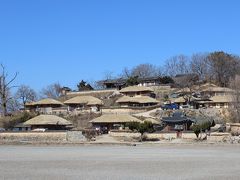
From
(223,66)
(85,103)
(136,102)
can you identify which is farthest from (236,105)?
(223,66)

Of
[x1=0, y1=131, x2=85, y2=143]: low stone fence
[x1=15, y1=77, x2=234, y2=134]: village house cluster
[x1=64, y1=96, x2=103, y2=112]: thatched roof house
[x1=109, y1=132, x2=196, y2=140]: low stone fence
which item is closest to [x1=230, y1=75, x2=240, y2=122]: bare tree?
[x1=15, y1=77, x2=234, y2=134]: village house cluster

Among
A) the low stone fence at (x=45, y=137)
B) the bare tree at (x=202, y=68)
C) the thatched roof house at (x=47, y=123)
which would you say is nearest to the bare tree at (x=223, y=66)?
the bare tree at (x=202, y=68)

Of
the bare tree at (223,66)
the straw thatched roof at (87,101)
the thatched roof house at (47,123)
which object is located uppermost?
the bare tree at (223,66)

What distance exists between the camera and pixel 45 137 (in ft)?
184

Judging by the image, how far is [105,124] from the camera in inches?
2490

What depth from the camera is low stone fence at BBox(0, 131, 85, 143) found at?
180 feet

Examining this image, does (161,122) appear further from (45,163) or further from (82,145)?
(45,163)

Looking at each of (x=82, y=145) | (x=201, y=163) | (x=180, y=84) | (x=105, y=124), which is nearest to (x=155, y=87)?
(x=180, y=84)

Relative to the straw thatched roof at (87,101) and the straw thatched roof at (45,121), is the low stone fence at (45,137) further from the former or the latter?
the straw thatched roof at (87,101)

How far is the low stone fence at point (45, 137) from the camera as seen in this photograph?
54.8 m

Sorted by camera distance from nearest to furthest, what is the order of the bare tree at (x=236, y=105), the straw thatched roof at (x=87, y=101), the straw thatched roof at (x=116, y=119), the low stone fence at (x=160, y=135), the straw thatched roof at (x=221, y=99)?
1. the low stone fence at (x=160, y=135)
2. the straw thatched roof at (x=116, y=119)
3. the bare tree at (x=236, y=105)
4. the straw thatched roof at (x=221, y=99)
5. the straw thatched roof at (x=87, y=101)

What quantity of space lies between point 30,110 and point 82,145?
119ft

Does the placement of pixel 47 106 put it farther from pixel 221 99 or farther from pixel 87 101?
pixel 221 99

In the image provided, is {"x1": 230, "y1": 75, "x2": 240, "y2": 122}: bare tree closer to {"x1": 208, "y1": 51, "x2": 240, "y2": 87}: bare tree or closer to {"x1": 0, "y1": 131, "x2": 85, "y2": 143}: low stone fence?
{"x1": 0, "y1": 131, "x2": 85, "y2": 143}: low stone fence
